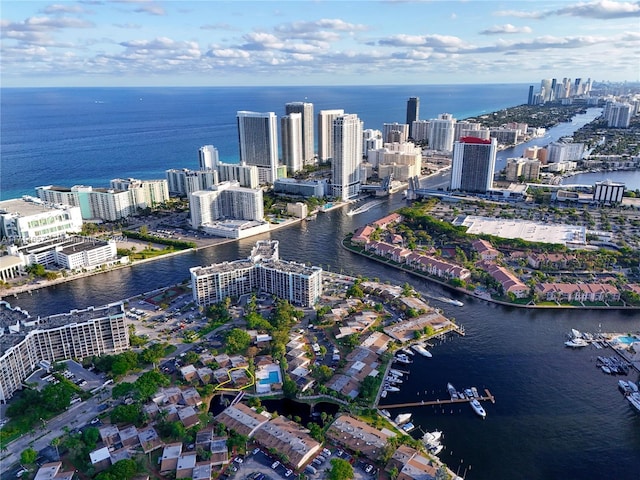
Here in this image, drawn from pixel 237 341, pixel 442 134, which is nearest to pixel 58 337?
pixel 237 341

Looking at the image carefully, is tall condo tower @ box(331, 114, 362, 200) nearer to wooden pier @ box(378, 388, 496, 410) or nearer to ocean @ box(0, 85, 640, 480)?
ocean @ box(0, 85, 640, 480)

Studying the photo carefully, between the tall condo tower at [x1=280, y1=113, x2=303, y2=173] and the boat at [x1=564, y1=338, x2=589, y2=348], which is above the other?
the tall condo tower at [x1=280, y1=113, x2=303, y2=173]

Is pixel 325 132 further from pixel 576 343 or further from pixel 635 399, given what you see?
pixel 635 399

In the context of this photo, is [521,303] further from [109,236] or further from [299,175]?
[299,175]

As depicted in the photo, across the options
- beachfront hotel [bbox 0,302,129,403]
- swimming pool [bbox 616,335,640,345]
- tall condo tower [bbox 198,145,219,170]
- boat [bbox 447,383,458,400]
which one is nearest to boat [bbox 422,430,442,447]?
boat [bbox 447,383,458,400]

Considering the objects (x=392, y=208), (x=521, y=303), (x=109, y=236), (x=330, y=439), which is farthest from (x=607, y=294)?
(x=109, y=236)

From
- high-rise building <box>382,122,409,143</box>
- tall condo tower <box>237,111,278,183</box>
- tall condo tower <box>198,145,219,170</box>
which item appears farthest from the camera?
high-rise building <box>382,122,409,143</box>
